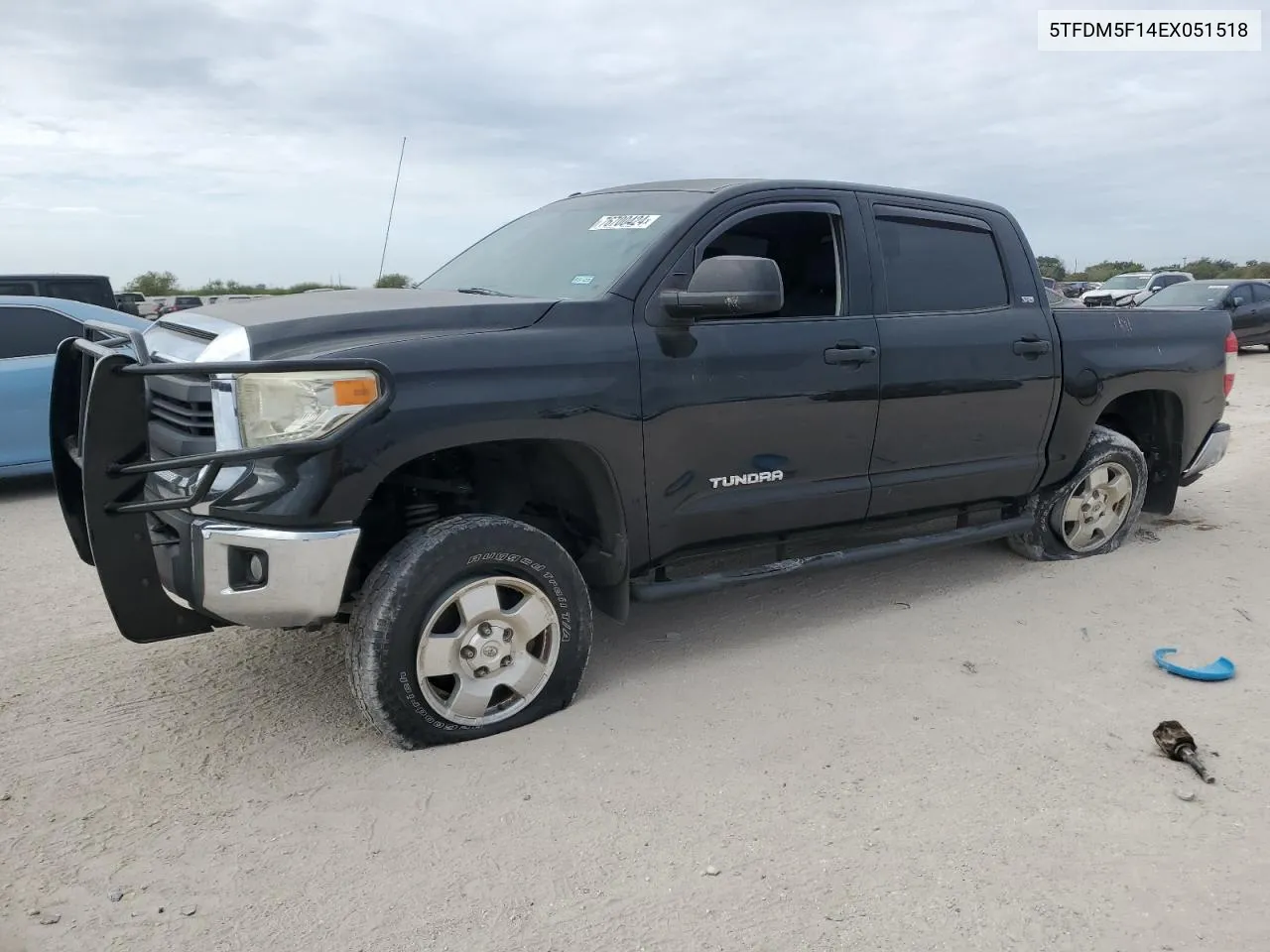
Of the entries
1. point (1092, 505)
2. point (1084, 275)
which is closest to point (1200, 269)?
point (1084, 275)

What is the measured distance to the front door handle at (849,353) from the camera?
402 cm

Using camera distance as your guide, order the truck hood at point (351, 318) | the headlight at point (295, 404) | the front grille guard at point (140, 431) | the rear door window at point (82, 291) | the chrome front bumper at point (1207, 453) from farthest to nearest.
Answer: the rear door window at point (82, 291) → the chrome front bumper at point (1207, 453) → the truck hood at point (351, 318) → the headlight at point (295, 404) → the front grille guard at point (140, 431)

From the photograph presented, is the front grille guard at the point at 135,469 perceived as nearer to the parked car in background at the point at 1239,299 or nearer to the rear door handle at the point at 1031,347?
Answer: the rear door handle at the point at 1031,347

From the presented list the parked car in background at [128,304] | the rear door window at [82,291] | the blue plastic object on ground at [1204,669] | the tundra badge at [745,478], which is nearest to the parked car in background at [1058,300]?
the blue plastic object on ground at [1204,669]

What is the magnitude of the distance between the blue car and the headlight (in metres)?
4.66

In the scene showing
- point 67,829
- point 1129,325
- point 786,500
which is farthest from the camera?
point 1129,325

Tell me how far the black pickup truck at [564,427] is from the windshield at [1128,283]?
22485mm

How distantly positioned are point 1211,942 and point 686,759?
1.49 meters

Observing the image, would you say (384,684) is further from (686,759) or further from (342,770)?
(686,759)

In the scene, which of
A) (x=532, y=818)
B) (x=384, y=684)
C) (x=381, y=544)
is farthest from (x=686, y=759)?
(x=381, y=544)

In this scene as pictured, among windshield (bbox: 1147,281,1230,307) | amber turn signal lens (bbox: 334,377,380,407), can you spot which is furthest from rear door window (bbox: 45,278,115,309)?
windshield (bbox: 1147,281,1230,307)

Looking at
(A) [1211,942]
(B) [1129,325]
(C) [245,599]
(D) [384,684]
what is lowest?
(A) [1211,942]

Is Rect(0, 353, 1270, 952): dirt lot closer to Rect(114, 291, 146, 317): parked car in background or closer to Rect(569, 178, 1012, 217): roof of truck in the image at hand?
Rect(569, 178, 1012, 217): roof of truck

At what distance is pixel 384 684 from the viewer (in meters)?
3.12
